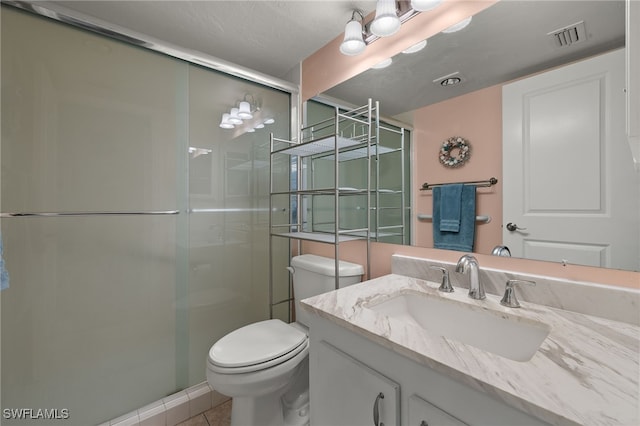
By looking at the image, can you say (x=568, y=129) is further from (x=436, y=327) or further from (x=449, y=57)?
(x=436, y=327)

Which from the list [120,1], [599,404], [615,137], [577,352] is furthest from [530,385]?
[120,1]

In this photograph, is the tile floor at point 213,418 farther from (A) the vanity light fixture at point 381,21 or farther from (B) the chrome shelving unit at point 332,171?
(A) the vanity light fixture at point 381,21

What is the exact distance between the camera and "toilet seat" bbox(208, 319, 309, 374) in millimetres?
1114

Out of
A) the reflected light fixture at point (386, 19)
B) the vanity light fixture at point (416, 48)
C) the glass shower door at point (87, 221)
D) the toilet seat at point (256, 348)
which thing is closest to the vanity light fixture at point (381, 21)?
the reflected light fixture at point (386, 19)

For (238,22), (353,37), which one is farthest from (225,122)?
(353,37)

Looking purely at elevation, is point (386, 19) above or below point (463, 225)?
above

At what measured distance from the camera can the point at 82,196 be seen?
1319 millimetres

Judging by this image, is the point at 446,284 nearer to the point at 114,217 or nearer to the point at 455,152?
the point at 455,152

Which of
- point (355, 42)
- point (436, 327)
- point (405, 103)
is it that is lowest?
point (436, 327)

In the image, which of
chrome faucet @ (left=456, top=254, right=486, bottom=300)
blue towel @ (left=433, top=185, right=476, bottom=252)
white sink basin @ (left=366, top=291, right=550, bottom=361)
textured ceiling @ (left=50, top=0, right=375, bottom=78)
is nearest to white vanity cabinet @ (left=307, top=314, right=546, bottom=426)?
white sink basin @ (left=366, top=291, right=550, bottom=361)

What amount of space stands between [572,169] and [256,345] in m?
1.37

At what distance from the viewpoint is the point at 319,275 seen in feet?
4.83

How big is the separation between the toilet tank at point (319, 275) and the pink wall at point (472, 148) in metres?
0.40

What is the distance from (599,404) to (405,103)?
118 centimetres
